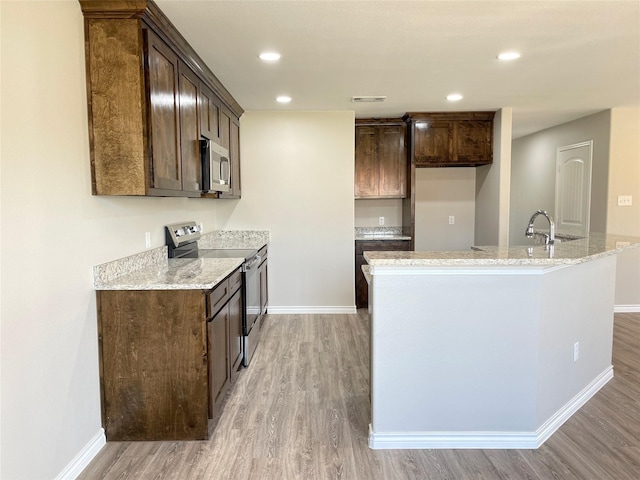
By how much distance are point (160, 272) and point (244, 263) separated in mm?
763

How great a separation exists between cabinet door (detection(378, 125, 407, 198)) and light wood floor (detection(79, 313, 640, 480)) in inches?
102

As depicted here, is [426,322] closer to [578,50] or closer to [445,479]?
[445,479]

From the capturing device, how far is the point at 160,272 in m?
2.63

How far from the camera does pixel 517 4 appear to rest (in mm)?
2186

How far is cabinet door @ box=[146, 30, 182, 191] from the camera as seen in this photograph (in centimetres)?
225

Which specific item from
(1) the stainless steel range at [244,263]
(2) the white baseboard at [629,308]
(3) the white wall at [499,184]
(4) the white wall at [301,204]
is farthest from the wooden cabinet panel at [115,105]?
(2) the white baseboard at [629,308]

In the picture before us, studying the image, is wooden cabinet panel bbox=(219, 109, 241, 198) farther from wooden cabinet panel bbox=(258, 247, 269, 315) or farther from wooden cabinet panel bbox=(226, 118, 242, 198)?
wooden cabinet panel bbox=(258, 247, 269, 315)

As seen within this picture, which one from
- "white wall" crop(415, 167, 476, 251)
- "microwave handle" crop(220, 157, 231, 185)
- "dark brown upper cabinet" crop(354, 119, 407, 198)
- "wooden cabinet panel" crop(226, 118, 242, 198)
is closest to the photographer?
"microwave handle" crop(220, 157, 231, 185)

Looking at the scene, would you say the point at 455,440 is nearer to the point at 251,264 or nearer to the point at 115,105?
the point at 251,264

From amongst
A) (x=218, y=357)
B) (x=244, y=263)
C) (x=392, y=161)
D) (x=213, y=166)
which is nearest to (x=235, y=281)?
(x=244, y=263)

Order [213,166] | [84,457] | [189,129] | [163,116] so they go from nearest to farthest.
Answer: [84,457], [163,116], [189,129], [213,166]

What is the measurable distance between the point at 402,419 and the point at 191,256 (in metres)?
2.12

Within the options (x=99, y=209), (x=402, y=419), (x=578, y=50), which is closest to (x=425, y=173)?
(x=578, y=50)

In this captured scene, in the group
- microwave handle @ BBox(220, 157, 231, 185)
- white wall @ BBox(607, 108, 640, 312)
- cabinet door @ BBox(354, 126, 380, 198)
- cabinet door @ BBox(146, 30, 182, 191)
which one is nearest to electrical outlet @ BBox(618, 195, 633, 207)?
white wall @ BBox(607, 108, 640, 312)
